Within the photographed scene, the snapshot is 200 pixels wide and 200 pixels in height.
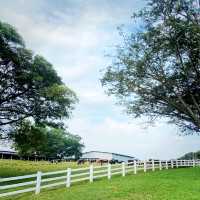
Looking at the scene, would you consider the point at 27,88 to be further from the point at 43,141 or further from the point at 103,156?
the point at 103,156

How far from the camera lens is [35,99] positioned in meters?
27.8

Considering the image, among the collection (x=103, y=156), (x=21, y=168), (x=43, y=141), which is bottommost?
(x=21, y=168)

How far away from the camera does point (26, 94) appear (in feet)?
91.5

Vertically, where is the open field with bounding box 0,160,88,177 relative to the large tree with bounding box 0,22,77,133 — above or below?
below

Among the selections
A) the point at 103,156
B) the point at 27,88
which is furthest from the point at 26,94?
the point at 103,156

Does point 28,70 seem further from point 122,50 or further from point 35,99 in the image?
point 122,50

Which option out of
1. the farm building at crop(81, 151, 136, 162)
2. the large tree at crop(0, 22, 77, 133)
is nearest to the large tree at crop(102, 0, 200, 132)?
the large tree at crop(0, 22, 77, 133)

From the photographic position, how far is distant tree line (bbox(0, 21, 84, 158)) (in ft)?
87.1

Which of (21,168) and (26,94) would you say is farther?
(21,168)

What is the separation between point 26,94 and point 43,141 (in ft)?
14.7

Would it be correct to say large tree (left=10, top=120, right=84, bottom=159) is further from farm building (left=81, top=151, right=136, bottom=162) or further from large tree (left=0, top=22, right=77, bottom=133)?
farm building (left=81, top=151, right=136, bottom=162)

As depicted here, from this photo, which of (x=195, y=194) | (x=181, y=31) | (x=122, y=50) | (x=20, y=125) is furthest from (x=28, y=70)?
(x=195, y=194)

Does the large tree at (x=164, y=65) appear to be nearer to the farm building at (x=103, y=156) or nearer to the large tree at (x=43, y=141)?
the large tree at (x=43, y=141)

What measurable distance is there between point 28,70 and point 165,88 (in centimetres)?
1091
